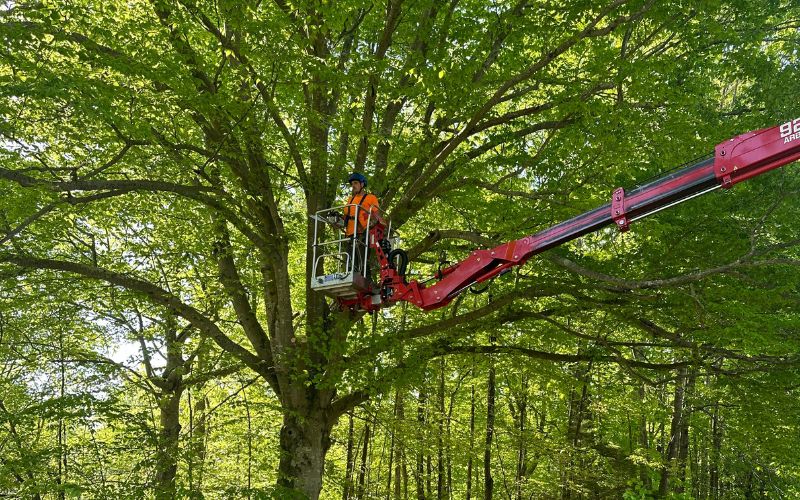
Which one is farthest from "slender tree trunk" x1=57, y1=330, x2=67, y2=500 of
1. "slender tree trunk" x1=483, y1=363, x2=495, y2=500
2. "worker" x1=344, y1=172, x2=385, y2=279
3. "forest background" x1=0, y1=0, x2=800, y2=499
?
"slender tree trunk" x1=483, y1=363, x2=495, y2=500

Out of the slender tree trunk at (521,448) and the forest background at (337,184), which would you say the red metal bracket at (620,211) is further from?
the slender tree trunk at (521,448)

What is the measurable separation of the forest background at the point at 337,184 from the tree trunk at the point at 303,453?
0.14 feet

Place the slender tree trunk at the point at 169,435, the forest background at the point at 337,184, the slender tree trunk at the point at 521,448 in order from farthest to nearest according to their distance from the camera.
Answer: the slender tree trunk at the point at 521,448 < the slender tree trunk at the point at 169,435 < the forest background at the point at 337,184

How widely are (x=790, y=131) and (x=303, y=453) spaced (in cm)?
770

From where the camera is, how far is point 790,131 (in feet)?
13.9

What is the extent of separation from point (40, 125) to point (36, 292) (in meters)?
3.18

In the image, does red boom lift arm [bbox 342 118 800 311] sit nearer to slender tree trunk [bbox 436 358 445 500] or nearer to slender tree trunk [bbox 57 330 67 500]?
slender tree trunk [bbox 57 330 67 500]

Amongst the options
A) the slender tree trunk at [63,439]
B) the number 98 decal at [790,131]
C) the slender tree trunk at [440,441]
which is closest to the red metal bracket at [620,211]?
the number 98 decal at [790,131]

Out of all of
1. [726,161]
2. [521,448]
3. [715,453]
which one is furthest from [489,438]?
[726,161]

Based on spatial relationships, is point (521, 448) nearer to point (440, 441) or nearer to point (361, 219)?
point (440, 441)

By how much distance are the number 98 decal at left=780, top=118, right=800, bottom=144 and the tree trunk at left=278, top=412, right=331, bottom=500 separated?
7279 mm

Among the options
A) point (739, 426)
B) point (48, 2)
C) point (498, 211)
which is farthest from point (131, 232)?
point (739, 426)

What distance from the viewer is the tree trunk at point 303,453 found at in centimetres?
901

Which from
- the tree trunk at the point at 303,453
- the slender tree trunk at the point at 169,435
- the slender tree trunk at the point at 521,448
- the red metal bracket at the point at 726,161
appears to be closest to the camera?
the red metal bracket at the point at 726,161
